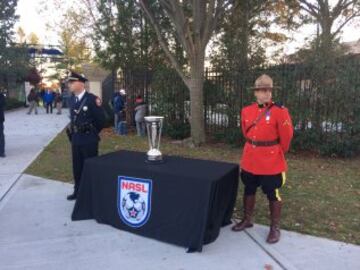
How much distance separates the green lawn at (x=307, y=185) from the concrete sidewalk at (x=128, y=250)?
477 millimetres

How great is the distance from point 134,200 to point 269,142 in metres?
1.68

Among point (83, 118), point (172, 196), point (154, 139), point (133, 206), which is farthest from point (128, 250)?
point (83, 118)

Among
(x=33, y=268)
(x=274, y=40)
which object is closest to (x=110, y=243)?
(x=33, y=268)

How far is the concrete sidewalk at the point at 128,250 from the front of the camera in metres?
3.91

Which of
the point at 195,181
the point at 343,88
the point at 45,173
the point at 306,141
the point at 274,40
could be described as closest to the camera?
the point at 195,181

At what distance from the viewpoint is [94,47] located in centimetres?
1673

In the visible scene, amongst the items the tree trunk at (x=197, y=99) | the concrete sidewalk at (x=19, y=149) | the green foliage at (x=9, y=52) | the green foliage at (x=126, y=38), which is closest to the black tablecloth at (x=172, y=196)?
the concrete sidewalk at (x=19, y=149)

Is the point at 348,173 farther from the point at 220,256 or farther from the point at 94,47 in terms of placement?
the point at 94,47

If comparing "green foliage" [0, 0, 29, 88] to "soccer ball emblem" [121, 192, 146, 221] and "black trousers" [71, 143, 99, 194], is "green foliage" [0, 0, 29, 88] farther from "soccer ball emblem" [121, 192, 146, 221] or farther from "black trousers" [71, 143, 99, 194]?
"soccer ball emblem" [121, 192, 146, 221]

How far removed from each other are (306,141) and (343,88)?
1525mm

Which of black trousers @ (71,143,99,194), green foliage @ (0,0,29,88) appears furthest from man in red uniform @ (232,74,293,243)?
green foliage @ (0,0,29,88)

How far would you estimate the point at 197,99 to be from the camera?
11.2 m

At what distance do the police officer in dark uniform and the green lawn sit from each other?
5.70 ft

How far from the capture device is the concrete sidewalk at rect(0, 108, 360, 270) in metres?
3.91
